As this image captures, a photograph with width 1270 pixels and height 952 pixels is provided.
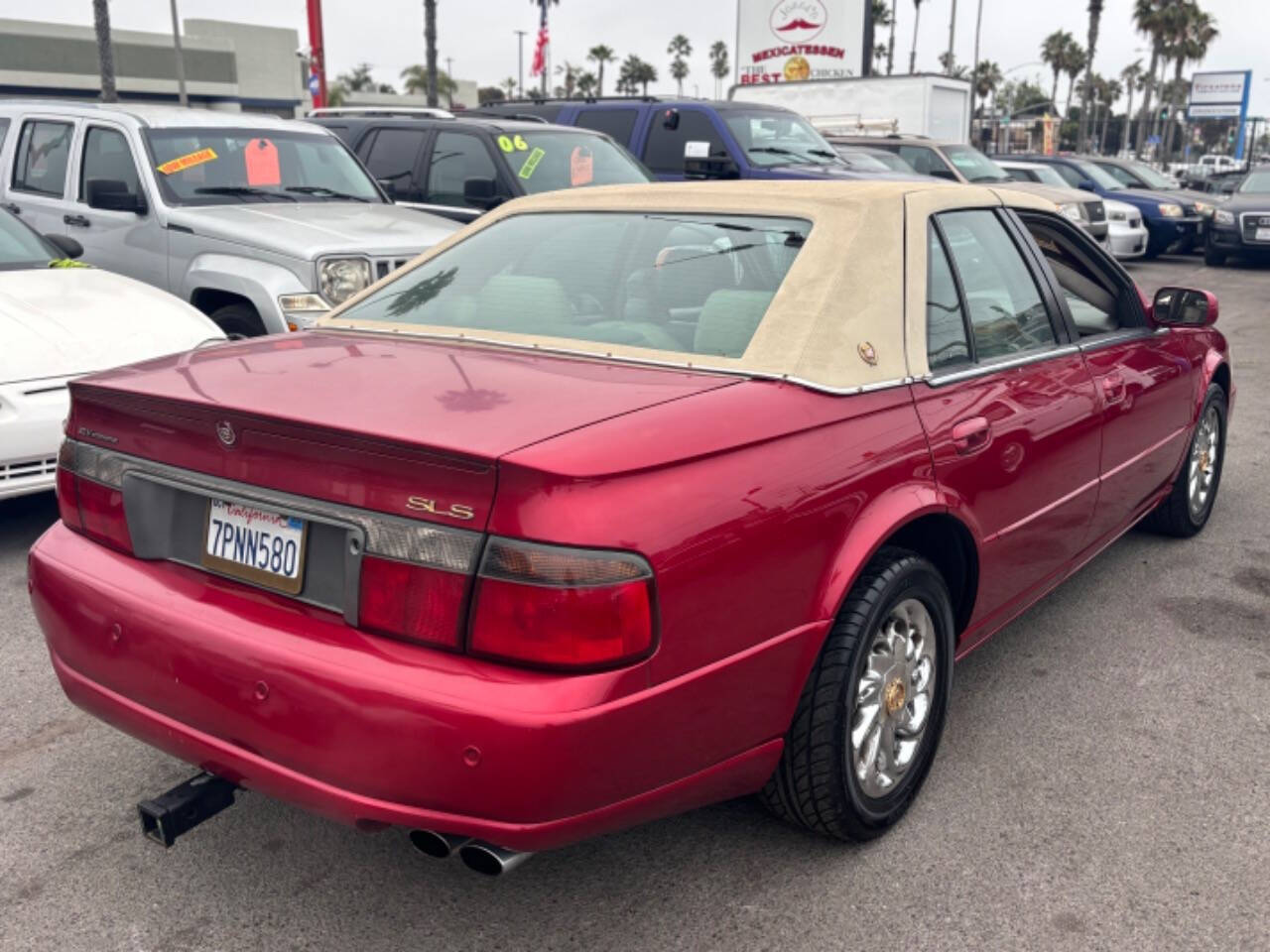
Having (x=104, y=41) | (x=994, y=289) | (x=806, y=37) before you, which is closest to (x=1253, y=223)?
(x=806, y=37)

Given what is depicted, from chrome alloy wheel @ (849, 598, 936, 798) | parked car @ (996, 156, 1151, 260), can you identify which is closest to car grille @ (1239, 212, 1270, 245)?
parked car @ (996, 156, 1151, 260)

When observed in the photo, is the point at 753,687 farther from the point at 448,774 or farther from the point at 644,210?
the point at 644,210

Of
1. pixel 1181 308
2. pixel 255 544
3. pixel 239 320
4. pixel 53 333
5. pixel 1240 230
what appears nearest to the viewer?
pixel 255 544

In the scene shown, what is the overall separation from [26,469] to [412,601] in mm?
3304

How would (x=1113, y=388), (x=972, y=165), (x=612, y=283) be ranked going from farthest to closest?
(x=972, y=165) → (x=1113, y=388) → (x=612, y=283)

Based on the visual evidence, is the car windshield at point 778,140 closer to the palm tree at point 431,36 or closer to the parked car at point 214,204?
the parked car at point 214,204

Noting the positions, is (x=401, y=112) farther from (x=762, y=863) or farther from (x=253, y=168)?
(x=762, y=863)

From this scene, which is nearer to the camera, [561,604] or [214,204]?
[561,604]

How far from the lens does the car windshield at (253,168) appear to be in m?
7.43

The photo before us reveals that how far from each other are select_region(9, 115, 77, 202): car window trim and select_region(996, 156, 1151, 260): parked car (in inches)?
550

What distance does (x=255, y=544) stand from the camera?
2.43 m

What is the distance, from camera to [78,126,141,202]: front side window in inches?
294

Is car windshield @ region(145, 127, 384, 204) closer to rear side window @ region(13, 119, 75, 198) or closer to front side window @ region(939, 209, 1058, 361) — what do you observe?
rear side window @ region(13, 119, 75, 198)

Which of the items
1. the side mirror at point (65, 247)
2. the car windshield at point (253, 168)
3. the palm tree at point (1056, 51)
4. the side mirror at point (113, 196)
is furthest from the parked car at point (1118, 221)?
the palm tree at point (1056, 51)
